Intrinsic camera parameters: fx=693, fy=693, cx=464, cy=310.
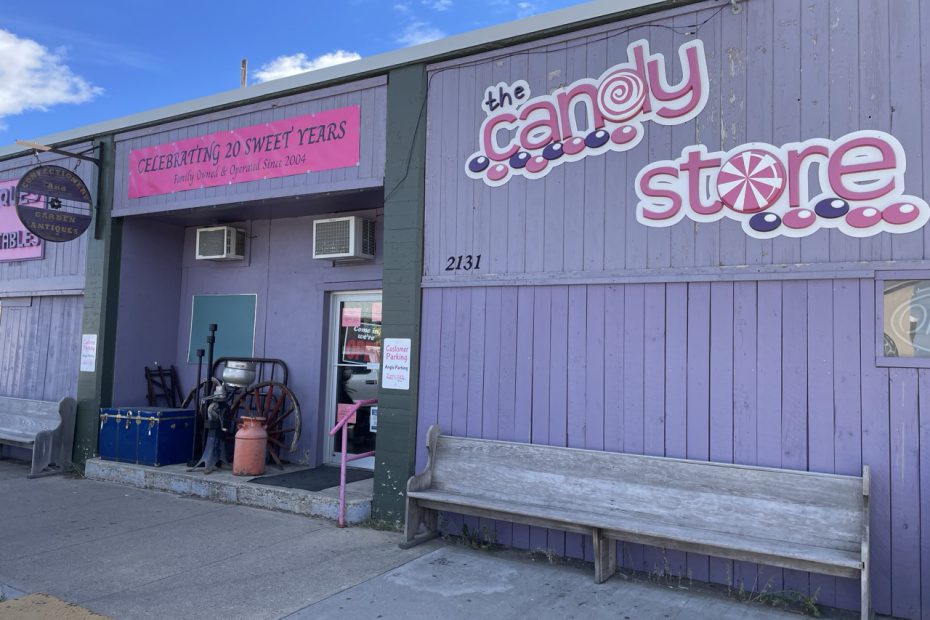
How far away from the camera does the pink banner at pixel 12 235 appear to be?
32.8ft

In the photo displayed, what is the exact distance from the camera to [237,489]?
7137mm

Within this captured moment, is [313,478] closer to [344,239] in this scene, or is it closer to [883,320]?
[344,239]

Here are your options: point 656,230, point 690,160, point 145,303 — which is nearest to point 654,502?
point 656,230

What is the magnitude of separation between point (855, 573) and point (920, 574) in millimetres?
689

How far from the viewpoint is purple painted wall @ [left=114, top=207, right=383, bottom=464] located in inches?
332

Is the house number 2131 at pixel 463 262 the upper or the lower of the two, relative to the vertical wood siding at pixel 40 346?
upper

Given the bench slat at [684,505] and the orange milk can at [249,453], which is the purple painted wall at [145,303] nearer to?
the orange milk can at [249,453]

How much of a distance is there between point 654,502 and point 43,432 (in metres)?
7.55

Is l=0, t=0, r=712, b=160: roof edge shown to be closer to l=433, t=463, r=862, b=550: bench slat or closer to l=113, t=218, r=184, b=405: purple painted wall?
l=113, t=218, r=184, b=405: purple painted wall

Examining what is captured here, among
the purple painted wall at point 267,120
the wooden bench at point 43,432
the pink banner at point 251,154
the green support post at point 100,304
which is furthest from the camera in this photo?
the green support post at point 100,304

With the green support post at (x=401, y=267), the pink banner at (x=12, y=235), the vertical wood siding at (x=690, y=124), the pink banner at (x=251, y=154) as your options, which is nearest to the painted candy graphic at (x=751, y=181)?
the vertical wood siding at (x=690, y=124)

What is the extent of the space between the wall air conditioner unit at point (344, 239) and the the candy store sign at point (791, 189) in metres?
3.60

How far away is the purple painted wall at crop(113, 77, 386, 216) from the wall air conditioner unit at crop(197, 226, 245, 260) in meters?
0.81

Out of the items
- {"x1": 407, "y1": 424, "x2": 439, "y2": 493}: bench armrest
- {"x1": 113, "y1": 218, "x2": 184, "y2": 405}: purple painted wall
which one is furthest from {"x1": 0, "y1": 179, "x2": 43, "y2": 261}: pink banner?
{"x1": 407, "y1": 424, "x2": 439, "y2": 493}: bench armrest
